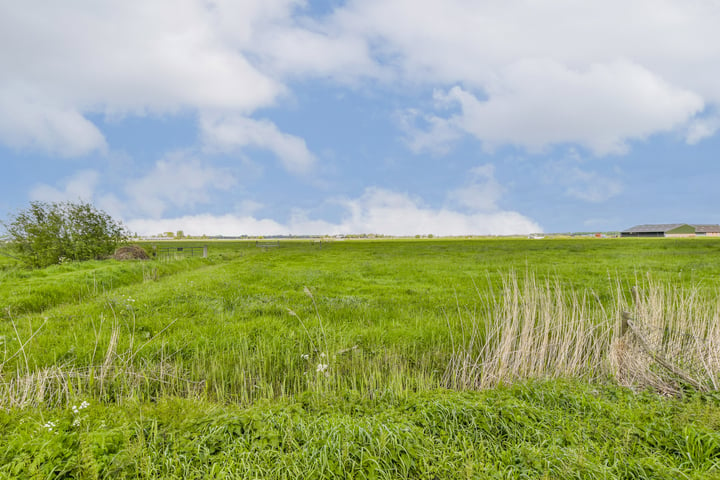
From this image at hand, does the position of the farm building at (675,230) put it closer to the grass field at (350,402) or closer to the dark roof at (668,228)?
the dark roof at (668,228)

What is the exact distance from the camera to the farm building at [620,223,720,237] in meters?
127

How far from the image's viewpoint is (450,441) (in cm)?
368

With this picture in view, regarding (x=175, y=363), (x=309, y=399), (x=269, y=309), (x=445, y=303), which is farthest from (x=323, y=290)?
(x=309, y=399)

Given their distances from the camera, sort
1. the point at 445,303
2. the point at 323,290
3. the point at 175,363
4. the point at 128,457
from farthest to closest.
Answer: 1. the point at 323,290
2. the point at 445,303
3. the point at 175,363
4. the point at 128,457

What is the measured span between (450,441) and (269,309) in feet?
25.8

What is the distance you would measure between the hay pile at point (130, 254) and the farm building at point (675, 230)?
166491 millimetres

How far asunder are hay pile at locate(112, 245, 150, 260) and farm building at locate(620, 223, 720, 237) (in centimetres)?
16649

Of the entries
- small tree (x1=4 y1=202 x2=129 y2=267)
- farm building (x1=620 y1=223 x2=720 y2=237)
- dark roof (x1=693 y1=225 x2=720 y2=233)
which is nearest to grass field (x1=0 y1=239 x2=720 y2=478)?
small tree (x1=4 y1=202 x2=129 y2=267)

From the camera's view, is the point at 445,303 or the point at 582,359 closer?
the point at 582,359

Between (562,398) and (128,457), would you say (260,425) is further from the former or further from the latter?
(562,398)

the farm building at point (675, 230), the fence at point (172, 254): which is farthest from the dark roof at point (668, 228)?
the fence at point (172, 254)

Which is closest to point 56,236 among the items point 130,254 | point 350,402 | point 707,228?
point 130,254

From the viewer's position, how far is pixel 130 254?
28.1 metres

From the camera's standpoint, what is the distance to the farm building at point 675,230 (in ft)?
415
